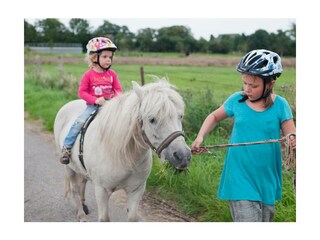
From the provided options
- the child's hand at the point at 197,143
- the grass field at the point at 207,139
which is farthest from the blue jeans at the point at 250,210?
the grass field at the point at 207,139

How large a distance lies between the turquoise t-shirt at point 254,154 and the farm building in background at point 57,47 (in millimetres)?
2489

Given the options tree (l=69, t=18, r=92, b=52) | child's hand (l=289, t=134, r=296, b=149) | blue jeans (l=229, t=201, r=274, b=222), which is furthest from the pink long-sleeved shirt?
child's hand (l=289, t=134, r=296, b=149)

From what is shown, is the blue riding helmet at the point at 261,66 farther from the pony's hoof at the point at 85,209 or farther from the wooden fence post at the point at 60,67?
the wooden fence post at the point at 60,67

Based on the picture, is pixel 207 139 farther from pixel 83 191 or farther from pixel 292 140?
pixel 292 140

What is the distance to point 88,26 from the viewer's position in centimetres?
390

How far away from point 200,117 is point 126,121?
248 centimetres

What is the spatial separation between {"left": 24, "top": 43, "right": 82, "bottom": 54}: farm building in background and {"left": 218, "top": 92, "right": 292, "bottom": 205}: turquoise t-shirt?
2489 millimetres

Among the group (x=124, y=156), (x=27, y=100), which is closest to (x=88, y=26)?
(x=124, y=156)

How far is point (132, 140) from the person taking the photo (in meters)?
2.76

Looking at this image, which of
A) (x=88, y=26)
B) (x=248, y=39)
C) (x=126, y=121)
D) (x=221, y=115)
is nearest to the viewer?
(x=221, y=115)

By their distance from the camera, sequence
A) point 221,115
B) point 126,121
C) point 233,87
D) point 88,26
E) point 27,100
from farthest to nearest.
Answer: point 27,100, point 233,87, point 88,26, point 126,121, point 221,115

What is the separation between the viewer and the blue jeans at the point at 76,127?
3.32 m

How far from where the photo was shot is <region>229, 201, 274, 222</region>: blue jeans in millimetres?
2322
